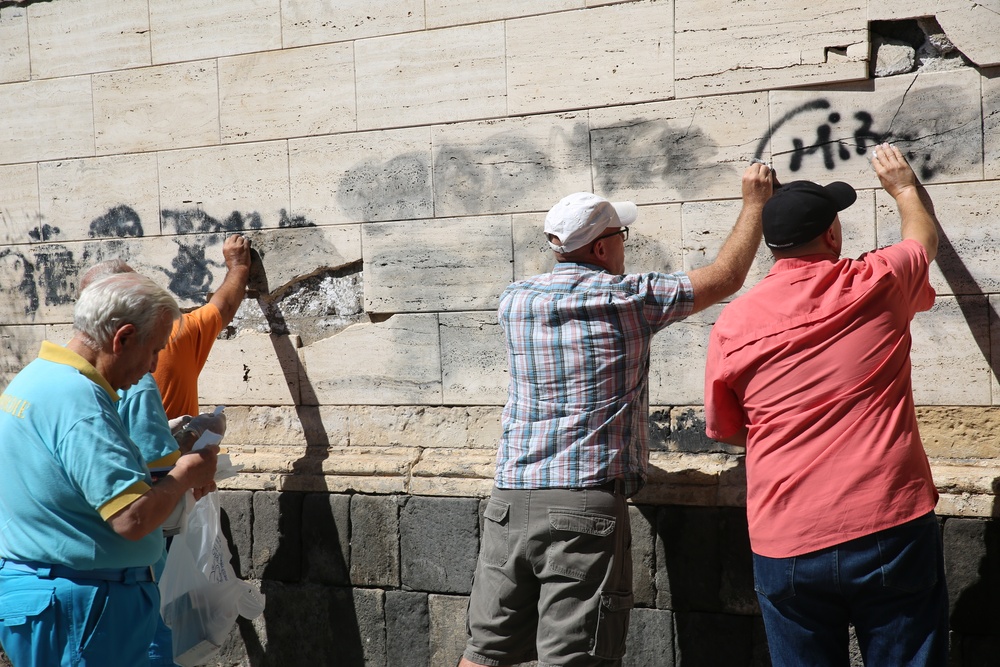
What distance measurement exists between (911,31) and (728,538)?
195 cm

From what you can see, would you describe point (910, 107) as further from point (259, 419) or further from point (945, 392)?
point (259, 419)

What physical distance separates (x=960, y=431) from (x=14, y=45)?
4.67 meters

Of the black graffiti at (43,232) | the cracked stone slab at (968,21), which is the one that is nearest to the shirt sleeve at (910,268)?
the cracked stone slab at (968,21)

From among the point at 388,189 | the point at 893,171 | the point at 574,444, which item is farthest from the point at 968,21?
the point at 388,189

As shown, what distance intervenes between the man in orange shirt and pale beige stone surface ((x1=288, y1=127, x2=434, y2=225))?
38 centimetres

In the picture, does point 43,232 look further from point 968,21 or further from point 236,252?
point 968,21

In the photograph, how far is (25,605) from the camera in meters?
2.64

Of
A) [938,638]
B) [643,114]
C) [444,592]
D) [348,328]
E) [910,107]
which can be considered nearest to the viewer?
[938,638]

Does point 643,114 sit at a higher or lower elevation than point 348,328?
higher

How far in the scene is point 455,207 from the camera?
4176 mm

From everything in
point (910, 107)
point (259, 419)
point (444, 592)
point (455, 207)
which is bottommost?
point (444, 592)

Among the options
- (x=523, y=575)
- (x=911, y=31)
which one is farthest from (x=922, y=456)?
(x=911, y=31)

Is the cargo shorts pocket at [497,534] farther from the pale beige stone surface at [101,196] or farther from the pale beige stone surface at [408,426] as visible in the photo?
the pale beige stone surface at [101,196]

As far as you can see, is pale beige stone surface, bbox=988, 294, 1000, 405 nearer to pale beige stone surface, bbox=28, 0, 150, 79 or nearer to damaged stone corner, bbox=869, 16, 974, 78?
damaged stone corner, bbox=869, 16, 974, 78
